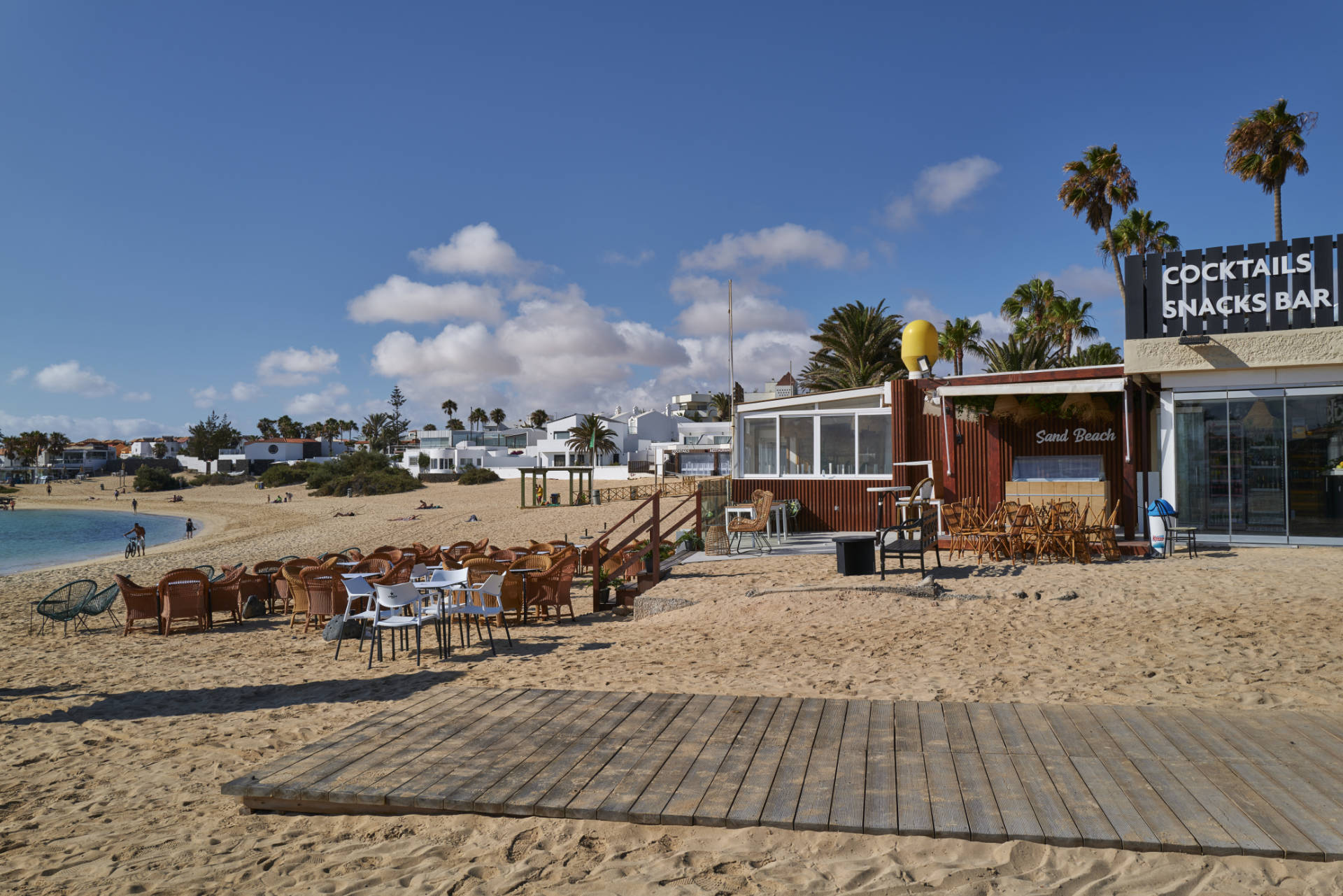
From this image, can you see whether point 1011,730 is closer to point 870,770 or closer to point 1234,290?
point 870,770

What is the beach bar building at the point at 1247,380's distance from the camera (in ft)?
37.2

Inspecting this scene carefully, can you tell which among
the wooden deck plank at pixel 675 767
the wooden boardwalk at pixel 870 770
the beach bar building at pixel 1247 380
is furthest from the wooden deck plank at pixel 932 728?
the beach bar building at pixel 1247 380

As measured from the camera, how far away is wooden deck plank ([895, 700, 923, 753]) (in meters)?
4.28

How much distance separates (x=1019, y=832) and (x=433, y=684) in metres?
5.10

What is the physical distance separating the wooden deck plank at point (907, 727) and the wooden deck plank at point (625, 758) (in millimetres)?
1240

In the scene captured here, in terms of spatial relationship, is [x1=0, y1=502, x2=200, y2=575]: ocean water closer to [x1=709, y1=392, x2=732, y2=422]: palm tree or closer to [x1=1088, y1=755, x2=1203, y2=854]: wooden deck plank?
[x1=1088, y1=755, x2=1203, y2=854]: wooden deck plank

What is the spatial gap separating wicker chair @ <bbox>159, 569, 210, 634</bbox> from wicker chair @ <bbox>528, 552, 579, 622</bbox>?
180 inches

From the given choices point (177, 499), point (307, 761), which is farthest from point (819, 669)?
point (177, 499)

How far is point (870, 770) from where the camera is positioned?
3975 millimetres

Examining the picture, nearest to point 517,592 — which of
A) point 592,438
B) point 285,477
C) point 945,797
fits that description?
point 945,797

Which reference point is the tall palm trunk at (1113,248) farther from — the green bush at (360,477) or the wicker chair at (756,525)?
the green bush at (360,477)

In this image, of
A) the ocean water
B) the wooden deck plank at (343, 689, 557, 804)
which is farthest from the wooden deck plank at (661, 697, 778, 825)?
the ocean water

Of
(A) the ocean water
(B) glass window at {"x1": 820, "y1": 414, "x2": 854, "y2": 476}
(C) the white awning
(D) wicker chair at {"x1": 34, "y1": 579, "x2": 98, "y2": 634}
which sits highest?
(C) the white awning

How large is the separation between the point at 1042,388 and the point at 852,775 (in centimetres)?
1038
